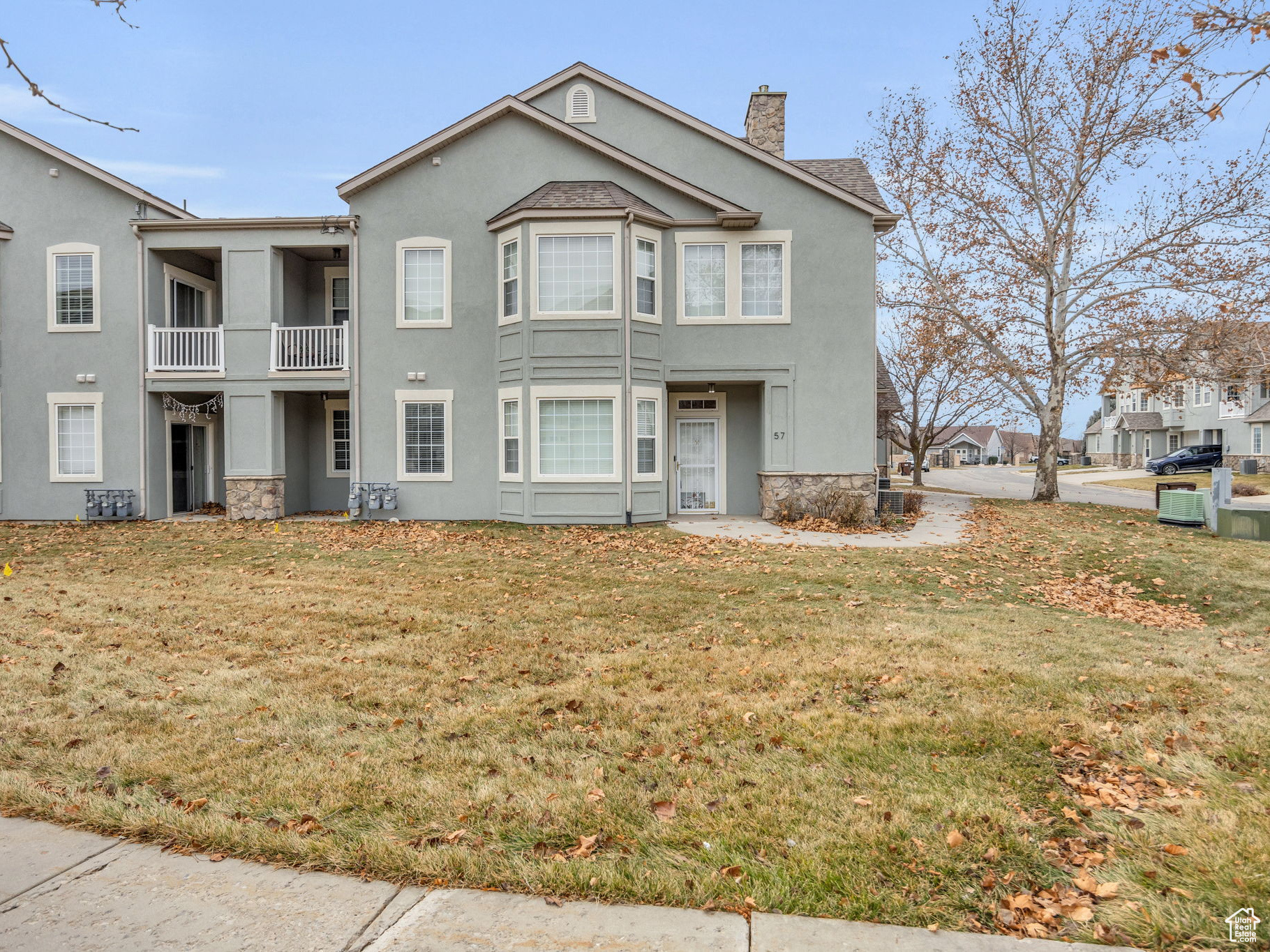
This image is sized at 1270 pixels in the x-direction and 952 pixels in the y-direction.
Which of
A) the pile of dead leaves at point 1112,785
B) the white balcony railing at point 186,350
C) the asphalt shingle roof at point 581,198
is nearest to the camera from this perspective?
the pile of dead leaves at point 1112,785

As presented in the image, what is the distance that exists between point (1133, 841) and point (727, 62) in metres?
25.1

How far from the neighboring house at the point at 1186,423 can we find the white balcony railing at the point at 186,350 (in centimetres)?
2464

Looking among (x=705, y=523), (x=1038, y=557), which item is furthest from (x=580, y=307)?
(x=1038, y=557)

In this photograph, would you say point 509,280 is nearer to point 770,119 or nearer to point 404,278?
point 404,278

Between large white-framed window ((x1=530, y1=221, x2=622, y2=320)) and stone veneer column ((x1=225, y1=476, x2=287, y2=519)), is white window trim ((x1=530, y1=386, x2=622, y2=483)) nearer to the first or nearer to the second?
large white-framed window ((x1=530, y1=221, x2=622, y2=320))

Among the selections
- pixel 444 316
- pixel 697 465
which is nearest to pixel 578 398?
pixel 697 465

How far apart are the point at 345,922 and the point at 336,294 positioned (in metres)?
18.3

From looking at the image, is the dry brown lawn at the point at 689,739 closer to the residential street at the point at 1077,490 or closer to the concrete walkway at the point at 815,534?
the concrete walkway at the point at 815,534

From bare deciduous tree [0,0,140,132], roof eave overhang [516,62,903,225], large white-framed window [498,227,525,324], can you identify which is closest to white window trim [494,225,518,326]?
large white-framed window [498,227,525,324]

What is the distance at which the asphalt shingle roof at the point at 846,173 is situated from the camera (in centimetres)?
1777

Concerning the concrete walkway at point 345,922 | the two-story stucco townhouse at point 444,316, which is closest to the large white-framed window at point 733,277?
the two-story stucco townhouse at point 444,316

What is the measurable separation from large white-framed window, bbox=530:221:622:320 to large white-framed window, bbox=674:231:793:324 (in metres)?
1.78

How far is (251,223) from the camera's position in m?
16.7

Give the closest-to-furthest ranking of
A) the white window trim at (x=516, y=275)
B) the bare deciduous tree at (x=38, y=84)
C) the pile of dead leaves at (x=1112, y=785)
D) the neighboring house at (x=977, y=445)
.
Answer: the bare deciduous tree at (x=38, y=84), the pile of dead leaves at (x=1112, y=785), the white window trim at (x=516, y=275), the neighboring house at (x=977, y=445)
